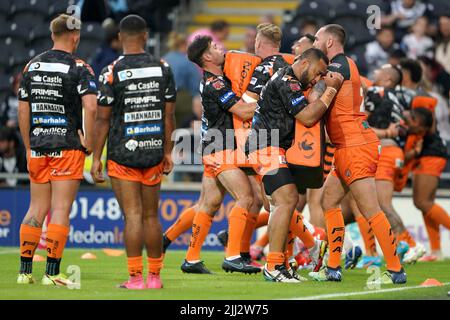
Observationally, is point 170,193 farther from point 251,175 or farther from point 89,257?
point 251,175

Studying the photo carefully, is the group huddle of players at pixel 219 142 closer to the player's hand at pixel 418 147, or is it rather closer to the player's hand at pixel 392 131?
the player's hand at pixel 392 131

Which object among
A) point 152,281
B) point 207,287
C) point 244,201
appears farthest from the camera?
point 244,201

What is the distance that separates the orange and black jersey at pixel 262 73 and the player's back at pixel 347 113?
832 mm

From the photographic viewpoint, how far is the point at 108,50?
787 inches

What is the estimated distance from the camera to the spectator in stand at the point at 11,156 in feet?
60.5

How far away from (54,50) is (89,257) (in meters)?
4.67

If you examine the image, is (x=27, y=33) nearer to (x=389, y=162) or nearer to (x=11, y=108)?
(x=11, y=108)

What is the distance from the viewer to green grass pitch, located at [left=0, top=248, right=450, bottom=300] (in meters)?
9.91

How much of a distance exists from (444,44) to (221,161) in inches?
343

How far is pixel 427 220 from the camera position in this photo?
52.0 feet

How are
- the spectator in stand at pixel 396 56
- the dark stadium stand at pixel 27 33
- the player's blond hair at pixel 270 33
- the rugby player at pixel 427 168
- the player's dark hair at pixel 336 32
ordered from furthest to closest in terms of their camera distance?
the dark stadium stand at pixel 27 33 → the spectator in stand at pixel 396 56 → the rugby player at pixel 427 168 → the player's blond hair at pixel 270 33 → the player's dark hair at pixel 336 32

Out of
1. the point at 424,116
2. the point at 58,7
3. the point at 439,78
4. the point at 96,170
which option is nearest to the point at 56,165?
the point at 96,170

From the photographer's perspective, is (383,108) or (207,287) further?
(383,108)

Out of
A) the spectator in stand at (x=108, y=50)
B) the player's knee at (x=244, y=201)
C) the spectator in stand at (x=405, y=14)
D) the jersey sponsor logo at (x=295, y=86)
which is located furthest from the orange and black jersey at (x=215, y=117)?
the spectator in stand at (x=405, y=14)
